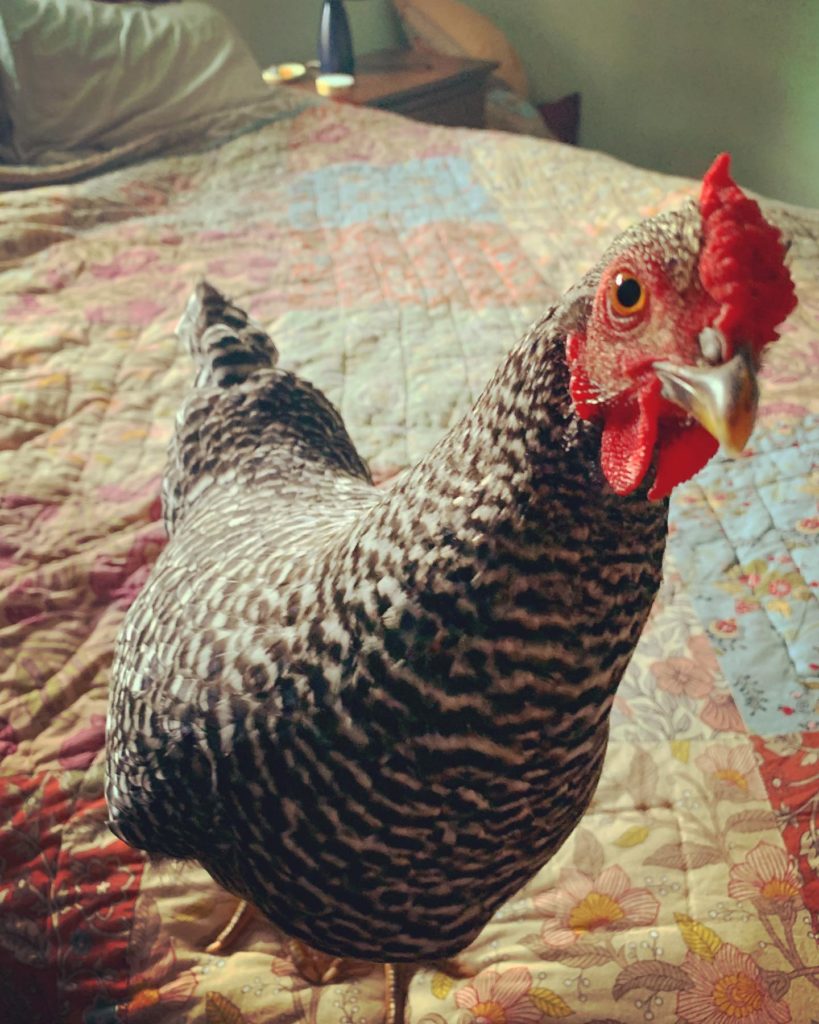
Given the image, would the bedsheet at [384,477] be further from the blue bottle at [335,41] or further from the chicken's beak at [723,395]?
the blue bottle at [335,41]

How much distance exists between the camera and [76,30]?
2.00m

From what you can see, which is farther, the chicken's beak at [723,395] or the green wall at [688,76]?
the green wall at [688,76]

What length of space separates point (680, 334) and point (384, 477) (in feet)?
2.89

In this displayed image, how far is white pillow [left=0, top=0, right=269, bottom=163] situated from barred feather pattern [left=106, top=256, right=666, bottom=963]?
1.77 m

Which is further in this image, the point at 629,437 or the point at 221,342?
the point at 221,342

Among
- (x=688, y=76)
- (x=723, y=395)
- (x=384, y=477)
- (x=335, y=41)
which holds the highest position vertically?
(x=723, y=395)

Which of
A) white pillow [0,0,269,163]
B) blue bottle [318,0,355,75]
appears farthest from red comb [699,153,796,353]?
blue bottle [318,0,355,75]

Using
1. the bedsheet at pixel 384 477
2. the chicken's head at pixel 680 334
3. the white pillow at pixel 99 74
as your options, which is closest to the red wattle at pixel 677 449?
the chicken's head at pixel 680 334

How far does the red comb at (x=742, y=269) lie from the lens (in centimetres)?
40

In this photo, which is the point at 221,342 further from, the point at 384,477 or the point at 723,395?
the point at 723,395

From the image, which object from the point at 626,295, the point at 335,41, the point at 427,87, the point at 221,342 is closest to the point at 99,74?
the point at 335,41

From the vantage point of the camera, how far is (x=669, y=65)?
2.83 m

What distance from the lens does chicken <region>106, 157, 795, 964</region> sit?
424 millimetres

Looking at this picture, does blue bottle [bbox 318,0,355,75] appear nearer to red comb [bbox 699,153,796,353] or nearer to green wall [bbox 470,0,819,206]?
green wall [bbox 470,0,819,206]
